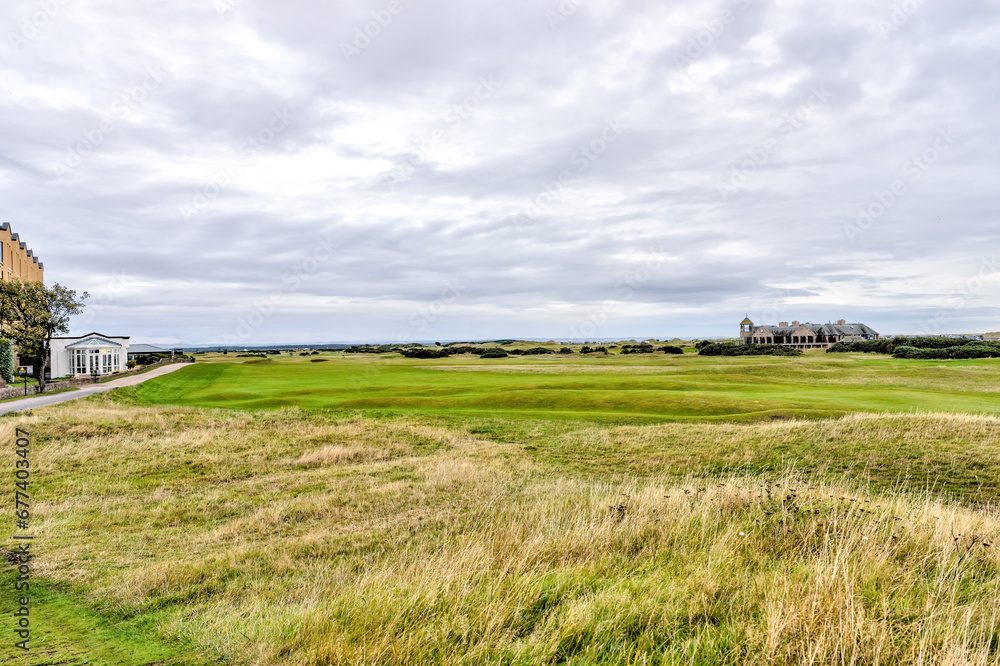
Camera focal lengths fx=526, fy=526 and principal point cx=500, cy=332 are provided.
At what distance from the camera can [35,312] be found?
4231 centimetres

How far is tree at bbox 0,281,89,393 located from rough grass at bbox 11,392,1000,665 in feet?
109

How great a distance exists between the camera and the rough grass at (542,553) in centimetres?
480

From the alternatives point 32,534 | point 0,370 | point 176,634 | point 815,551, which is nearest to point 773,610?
point 815,551

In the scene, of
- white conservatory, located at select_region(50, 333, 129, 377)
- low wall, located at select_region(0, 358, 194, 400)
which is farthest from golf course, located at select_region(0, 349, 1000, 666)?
white conservatory, located at select_region(50, 333, 129, 377)

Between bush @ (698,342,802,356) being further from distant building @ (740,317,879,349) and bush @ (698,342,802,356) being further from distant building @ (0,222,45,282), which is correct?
distant building @ (0,222,45,282)

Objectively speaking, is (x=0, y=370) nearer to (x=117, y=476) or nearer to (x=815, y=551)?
(x=117, y=476)

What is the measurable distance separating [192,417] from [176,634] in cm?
2358

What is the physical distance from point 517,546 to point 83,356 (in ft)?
264

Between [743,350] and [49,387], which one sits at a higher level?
[743,350]

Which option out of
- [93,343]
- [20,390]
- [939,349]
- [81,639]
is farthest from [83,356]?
[939,349]

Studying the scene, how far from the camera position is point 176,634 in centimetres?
571

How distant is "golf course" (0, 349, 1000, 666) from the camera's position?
486 cm

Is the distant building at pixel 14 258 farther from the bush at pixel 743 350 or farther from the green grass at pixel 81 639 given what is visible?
the bush at pixel 743 350

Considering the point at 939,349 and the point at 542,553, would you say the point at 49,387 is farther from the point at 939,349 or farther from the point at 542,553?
the point at 939,349
